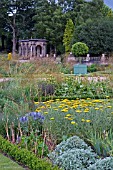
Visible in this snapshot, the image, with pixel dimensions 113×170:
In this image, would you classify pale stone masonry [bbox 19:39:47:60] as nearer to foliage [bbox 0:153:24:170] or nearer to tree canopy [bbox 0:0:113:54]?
tree canopy [bbox 0:0:113:54]

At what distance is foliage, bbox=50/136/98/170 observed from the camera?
3896 millimetres

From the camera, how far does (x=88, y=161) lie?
392cm

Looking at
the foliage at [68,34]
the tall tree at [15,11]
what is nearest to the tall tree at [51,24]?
the foliage at [68,34]

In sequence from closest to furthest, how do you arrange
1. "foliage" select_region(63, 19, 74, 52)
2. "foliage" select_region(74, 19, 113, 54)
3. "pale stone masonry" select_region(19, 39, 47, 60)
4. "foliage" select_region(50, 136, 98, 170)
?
"foliage" select_region(50, 136, 98, 170)
"foliage" select_region(74, 19, 113, 54)
"pale stone masonry" select_region(19, 39, 47, 60)
"foliage" select_region(63, 19, 74, 52)

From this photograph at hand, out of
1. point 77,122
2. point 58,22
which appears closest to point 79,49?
point 58,22

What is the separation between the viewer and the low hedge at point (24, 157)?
13.1ft

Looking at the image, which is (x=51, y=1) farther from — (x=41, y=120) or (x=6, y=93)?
(x=41, y=120)

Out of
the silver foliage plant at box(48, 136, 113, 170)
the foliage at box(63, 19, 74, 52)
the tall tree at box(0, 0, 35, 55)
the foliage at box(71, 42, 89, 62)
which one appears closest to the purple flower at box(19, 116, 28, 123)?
the silver foliage plant at box(48, 136, 113, 170)

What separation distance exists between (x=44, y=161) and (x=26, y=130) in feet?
3.87

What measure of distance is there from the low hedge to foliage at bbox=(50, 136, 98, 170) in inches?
5.7

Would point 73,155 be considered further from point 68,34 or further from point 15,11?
point 15,11

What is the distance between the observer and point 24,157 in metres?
4.47

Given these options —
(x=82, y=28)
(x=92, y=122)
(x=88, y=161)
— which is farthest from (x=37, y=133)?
(x=82, y=28)

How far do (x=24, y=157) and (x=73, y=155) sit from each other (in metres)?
0.81
